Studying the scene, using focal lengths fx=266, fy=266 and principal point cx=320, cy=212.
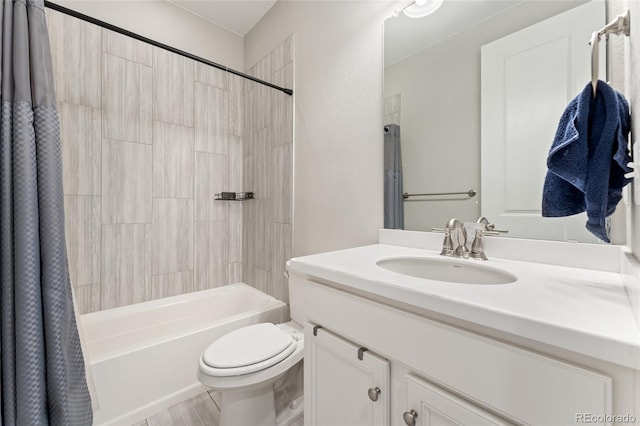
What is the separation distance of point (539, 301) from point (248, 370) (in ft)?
3.43

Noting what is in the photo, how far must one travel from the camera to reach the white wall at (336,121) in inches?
54.1

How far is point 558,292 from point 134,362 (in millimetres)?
1776

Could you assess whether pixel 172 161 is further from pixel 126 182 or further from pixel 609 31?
Answer: pixel 609 31

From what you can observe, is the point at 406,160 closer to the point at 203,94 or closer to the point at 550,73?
the point at 550,73

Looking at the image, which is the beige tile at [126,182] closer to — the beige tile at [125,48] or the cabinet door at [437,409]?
the beige tile at [125,48]

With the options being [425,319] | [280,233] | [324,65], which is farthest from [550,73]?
[280,233]

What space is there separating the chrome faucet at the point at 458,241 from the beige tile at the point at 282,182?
112 cm

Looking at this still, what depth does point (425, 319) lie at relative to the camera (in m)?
0.60

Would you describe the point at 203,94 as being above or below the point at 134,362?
above

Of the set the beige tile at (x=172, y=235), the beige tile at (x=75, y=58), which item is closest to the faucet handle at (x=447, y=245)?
the beige tile at (x=172, y=235)

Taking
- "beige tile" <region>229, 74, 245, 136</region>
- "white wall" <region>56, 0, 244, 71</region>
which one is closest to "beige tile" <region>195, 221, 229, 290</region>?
"beige tile" <region>229, 74, 245, 136</region>

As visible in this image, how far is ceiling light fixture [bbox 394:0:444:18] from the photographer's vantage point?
1.18 metres

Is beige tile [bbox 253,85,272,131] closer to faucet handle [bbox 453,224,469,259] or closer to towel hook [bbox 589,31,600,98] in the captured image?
faucet handle [bbox 453,224,469,259]

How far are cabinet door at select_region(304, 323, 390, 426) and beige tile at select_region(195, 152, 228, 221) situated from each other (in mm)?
1656
